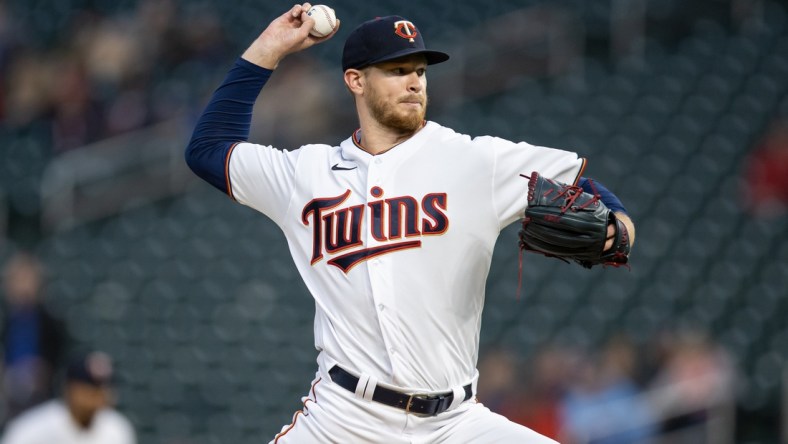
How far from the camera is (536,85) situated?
941 cm

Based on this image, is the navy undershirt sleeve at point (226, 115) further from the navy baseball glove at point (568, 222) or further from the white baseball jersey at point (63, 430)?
the white baseball jersey at point (63, 430)

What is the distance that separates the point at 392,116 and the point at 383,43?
0.21 metres

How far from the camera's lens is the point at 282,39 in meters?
3.58

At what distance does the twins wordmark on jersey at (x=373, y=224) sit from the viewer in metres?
3.23

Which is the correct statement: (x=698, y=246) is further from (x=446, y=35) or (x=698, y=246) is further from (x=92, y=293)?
(x=92, y=293)

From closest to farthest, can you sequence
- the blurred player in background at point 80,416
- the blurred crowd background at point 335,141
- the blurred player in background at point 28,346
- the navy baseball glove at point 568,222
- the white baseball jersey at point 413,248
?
1. the navy baseball glove at point 568,222
2. the white baseball jersey at point 413,248
3. the blurred player in background at point 80,416
4. the blurred player in background at point 28,346
5. the blurred crowd background at point 335,141

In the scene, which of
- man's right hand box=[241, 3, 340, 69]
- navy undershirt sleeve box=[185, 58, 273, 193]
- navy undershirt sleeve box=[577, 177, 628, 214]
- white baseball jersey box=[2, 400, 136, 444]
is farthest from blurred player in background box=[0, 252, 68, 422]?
navy undershirt sleeve box=[577, 177, 628, 214]

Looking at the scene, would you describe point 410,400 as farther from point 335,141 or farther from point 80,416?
point 335,141

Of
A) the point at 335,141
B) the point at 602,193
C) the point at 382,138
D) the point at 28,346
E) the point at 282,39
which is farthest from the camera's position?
the point at 335,141

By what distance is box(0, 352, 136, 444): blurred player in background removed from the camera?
5.52 meters

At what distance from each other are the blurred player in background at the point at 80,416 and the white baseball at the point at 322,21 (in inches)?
101

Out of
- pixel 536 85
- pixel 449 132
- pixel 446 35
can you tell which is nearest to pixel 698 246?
pixel 536 85

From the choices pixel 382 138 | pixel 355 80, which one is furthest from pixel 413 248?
pixel 355 80

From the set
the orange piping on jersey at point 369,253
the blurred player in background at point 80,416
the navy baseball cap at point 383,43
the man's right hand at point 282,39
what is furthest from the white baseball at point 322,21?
the blurred player in background at point 80,416
